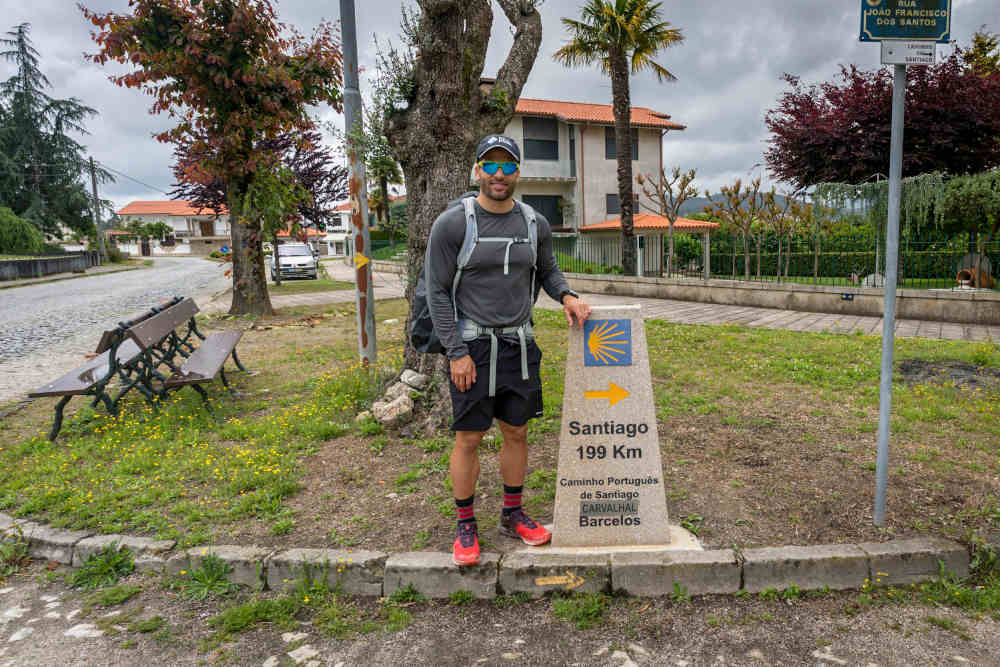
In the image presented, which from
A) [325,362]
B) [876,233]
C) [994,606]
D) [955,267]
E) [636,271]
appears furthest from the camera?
[636,271]

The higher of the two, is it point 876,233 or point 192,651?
point 876,233

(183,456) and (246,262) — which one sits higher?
(246,262)

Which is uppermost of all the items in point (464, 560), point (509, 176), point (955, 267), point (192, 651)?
point (509, 176)

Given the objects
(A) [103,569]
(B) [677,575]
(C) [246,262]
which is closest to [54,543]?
(A) [103,569]

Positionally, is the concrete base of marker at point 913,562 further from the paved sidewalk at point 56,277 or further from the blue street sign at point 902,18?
the paved sidewalk at point 56,277

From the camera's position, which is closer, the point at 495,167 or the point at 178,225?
the point at 495,167

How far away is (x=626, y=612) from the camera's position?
9.66 ft

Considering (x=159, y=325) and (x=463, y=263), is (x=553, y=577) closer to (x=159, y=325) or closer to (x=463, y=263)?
(x=463, y=263)

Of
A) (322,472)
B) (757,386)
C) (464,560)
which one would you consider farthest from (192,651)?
(757,386)

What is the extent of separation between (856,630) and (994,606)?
2.30 feet

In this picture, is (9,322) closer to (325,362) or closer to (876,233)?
(325,362)

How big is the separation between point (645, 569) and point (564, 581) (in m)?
0.40

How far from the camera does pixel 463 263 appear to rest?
3064 millimetres

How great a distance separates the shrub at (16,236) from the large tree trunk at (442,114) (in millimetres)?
40233
